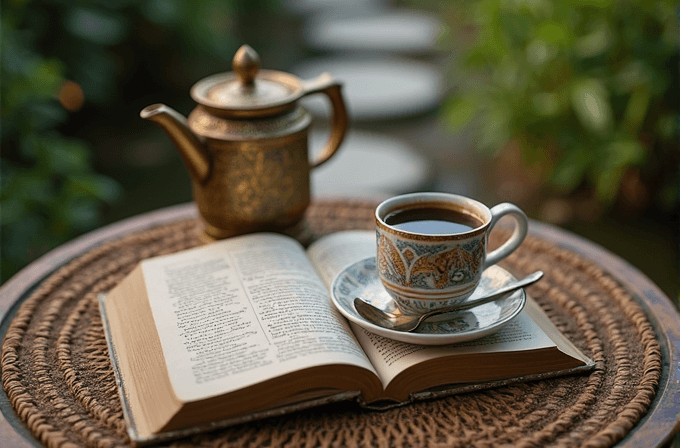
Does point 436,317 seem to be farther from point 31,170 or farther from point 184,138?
point 31,170

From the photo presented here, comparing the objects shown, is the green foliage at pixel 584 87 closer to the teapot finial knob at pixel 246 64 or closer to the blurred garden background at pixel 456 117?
the blurred garden background at pixel 456 117

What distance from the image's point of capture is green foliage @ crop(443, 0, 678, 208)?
6.56 feet

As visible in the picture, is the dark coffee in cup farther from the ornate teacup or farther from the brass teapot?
the brass teapot

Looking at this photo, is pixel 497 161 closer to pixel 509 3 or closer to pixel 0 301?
pixel 509 3

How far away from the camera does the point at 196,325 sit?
0.75 meters

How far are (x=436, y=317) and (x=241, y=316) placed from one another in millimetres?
220

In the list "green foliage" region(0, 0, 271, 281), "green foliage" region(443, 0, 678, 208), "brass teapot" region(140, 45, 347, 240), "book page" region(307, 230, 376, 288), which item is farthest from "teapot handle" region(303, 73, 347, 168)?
"green foliage" region(443, 0, 678, 208)

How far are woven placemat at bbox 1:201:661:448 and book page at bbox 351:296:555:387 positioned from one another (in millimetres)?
46

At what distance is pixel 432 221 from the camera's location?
78 cm

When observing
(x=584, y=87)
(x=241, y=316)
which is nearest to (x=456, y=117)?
(x=584, y=87)

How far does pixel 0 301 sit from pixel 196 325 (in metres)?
0.34

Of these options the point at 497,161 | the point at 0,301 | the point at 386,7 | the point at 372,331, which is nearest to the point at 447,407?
the point at 372,331

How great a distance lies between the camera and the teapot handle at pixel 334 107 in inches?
39.2

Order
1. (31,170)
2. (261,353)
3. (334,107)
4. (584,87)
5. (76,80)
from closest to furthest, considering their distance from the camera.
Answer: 1. (261,353)
2. (334,107)
3. (31,170)
4. (584,87)
5. (76,80)
